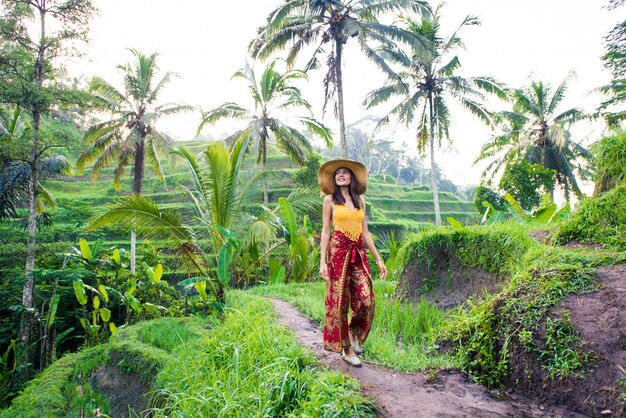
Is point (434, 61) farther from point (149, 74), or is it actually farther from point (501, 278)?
point (501, 278)

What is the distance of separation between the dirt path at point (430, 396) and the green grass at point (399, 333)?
0.17 metres

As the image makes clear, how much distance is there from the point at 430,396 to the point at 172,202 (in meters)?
23.7

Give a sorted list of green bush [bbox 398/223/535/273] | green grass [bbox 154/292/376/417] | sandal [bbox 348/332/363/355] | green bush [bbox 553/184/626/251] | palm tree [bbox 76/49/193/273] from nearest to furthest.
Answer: green grass [bbox 154/292/376/417]
sandal [bbox 348/332/363/355]
green bush [bbox 553/184/626/251]
green bush [bbox 398/223/535/273]
palm tree [bbox 76/49/193/273]

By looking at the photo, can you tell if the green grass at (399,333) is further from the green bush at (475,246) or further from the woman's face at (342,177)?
the woman's face at (342,177)

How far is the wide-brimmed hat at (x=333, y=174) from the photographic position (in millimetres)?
3533

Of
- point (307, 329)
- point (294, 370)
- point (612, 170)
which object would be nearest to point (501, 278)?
point (612, 170)

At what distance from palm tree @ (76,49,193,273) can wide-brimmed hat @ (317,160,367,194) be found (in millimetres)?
14208

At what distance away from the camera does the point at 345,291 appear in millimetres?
3324

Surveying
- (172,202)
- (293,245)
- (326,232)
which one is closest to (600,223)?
(326,232)

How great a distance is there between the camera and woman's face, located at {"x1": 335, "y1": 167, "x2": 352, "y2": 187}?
3.46 metres

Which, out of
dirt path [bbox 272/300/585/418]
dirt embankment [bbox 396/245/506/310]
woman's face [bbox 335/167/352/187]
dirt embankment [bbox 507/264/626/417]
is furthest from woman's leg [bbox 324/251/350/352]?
dirt embankment [bbox 396/245/506/310]

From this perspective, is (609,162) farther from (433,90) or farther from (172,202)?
(172,202)

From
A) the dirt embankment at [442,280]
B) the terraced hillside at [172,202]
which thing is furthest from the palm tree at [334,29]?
the dirt embankment at [442,280]

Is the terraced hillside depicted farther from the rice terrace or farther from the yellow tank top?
the yellow tank top
